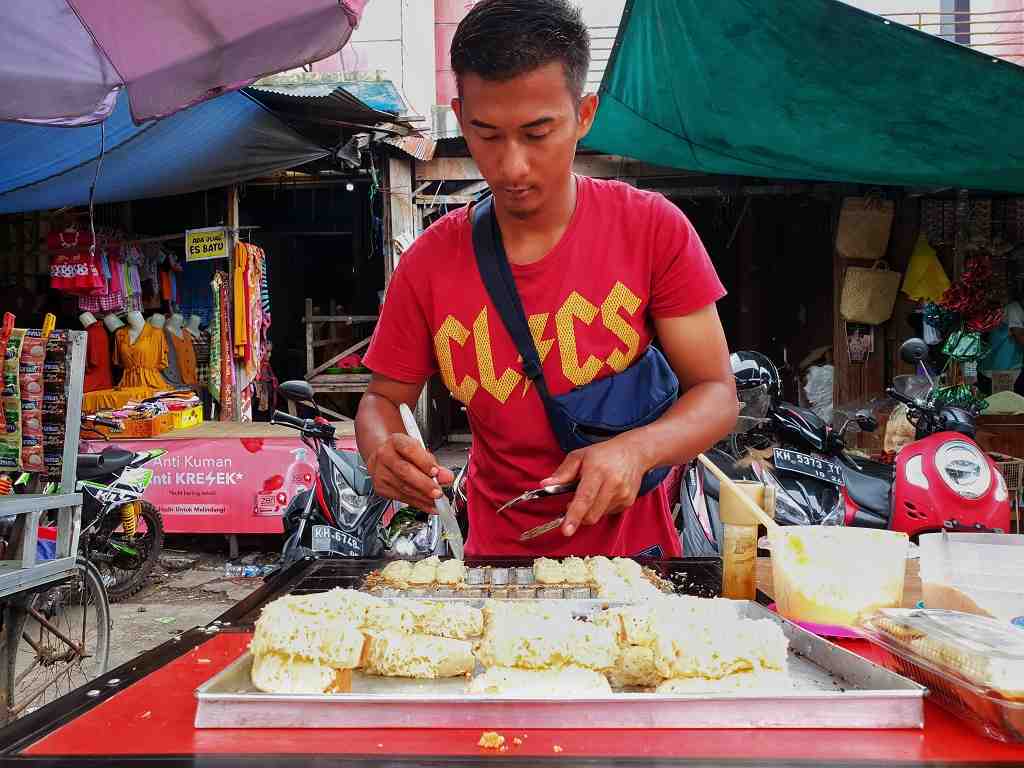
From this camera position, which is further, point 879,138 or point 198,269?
point 198,269

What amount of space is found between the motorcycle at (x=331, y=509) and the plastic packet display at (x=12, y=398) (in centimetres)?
128

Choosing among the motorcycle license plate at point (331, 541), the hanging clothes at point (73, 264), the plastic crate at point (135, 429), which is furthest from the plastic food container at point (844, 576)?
the hanging clothes at point (73, 264)

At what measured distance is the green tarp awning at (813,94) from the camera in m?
4.31

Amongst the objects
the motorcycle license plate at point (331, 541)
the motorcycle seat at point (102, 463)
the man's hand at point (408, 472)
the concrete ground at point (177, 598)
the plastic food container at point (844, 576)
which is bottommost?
the concrete ground at point (177, 598)

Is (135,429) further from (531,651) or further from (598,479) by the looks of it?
(531,651)

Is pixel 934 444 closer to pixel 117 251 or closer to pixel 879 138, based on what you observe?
pixel 879 138

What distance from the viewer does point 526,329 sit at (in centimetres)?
202

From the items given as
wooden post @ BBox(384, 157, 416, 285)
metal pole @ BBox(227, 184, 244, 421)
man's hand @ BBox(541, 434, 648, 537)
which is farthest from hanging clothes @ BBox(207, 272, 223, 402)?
man's hand @ BBox(541, 434, 648, 537)

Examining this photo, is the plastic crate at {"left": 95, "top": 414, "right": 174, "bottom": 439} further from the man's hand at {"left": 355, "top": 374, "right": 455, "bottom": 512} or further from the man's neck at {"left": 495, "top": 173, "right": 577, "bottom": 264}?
the man's neck at {"left": 495, "top": 173, "right": 577, "bottom": 264}

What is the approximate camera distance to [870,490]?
4.63m

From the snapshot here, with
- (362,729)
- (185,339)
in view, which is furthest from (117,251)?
(362,729)

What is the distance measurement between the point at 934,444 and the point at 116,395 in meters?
7.31

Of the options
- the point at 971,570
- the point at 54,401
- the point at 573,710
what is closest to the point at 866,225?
the point at 54,401

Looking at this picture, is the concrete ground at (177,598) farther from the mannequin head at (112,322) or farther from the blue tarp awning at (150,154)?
the blue tarp awning at (150,154)
